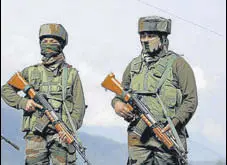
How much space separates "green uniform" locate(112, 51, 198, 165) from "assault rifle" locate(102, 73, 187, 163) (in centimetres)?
9

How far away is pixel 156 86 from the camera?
11664 millimetres

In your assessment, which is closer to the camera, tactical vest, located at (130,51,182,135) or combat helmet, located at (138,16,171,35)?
tactical vest, located at (130,51,182,135)

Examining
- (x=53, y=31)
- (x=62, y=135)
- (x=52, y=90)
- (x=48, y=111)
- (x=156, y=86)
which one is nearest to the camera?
(x=156, y=86)

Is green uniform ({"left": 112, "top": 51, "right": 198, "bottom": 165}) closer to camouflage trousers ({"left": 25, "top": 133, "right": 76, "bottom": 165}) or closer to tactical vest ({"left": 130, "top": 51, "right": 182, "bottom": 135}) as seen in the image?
tactical vest ({"left": 130, "top": 51, "right": 182, "bottom": 135})

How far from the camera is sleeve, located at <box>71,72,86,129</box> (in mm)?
12930

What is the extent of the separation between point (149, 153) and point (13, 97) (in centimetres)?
288

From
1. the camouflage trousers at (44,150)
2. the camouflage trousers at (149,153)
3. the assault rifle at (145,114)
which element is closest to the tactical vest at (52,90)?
the camouflage trousers at (44,150)

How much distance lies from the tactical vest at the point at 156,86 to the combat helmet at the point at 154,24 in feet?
1.28

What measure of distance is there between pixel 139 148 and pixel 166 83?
1064 mm

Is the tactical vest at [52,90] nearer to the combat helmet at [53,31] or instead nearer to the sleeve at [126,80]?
the combat helmet at [53,31]

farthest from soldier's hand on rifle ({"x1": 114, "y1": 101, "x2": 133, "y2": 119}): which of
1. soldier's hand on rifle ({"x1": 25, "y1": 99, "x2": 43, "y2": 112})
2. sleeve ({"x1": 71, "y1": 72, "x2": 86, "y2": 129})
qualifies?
soldier's hand on rifle ({"x1": 25, "y1": 99, "x2": 43, "y2": 112})

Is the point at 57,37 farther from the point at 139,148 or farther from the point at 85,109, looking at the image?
the point at 139,148

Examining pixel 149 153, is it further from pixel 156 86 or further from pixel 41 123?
pixel 41 123

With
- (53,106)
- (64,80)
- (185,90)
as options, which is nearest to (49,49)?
(64,80)
